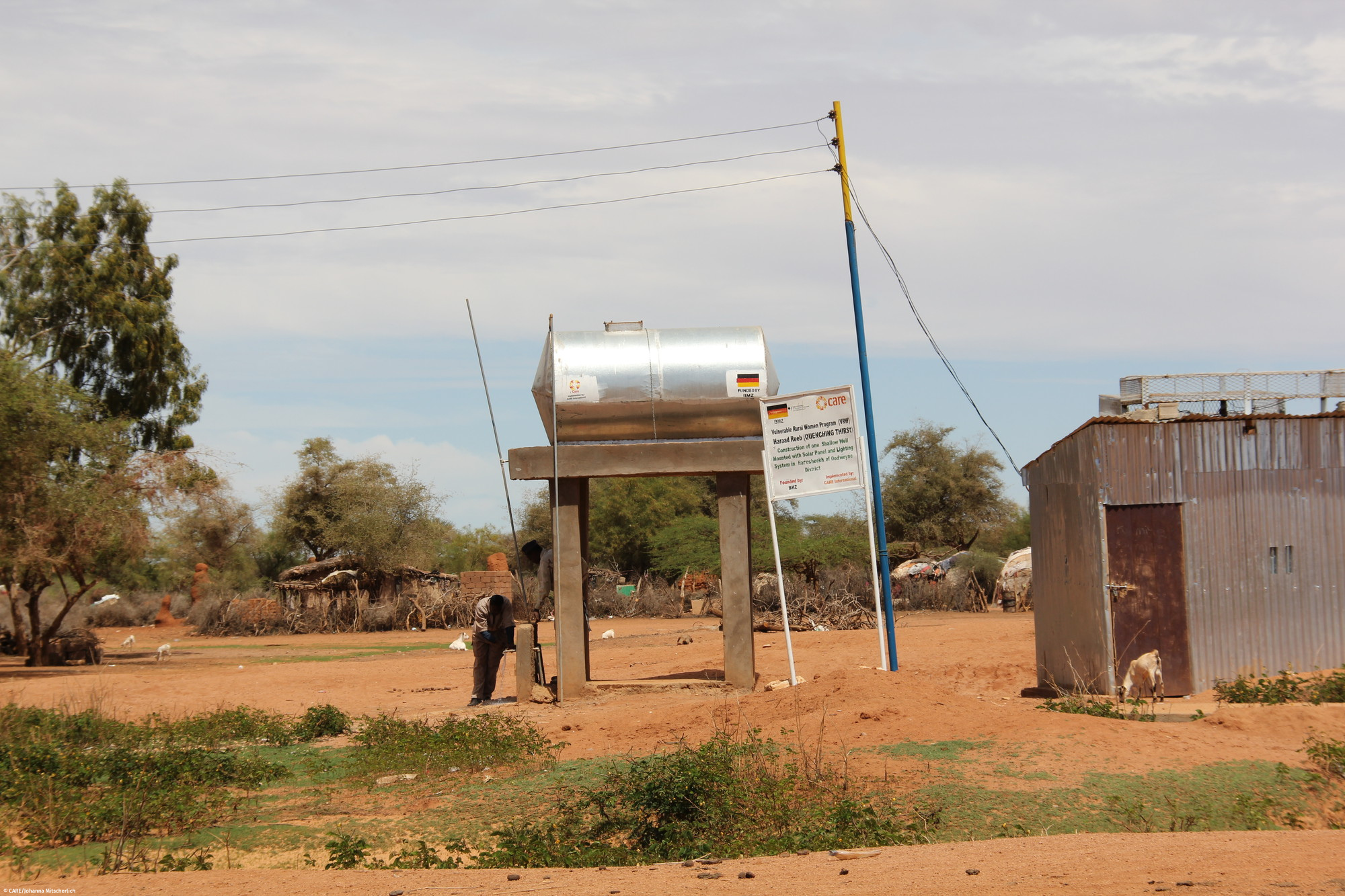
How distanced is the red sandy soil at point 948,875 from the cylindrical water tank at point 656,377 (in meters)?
7.04

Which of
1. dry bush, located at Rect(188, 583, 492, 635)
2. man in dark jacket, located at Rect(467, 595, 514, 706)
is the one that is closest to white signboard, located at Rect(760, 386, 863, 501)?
man in dark jacket, located at Rect(467, 595, 514, 706)

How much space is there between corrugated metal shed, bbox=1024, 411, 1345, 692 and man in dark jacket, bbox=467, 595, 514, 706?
6.55 meters

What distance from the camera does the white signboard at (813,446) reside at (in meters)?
11.1

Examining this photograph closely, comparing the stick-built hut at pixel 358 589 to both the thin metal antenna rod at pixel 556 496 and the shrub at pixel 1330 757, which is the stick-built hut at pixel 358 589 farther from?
the shrub at pixel 1330 757

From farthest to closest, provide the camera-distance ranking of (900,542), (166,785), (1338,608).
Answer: (900,542) < (1338,608) < (166,785)

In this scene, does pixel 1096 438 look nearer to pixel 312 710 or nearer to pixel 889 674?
pixel 889 674

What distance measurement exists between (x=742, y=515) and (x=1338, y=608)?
6.57 metres

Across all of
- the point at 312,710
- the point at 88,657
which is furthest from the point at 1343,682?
the point at 88,657

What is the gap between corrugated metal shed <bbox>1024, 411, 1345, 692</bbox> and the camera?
11.3 meters

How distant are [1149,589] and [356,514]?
2996 cm

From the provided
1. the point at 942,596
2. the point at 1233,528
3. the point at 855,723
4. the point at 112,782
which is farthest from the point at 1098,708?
the point at 942,596

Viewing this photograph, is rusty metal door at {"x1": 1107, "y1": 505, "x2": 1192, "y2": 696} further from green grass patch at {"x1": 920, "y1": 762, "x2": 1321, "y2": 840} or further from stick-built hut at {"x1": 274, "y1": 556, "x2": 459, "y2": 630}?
stick-built hut at {"x1": 274, "y1": 556, "x2": 459, "y2": 630}

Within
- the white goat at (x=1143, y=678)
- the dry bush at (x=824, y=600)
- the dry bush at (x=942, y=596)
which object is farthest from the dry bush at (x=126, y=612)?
the white goat at (x=1143, y=678)

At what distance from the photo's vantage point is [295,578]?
3472cm
